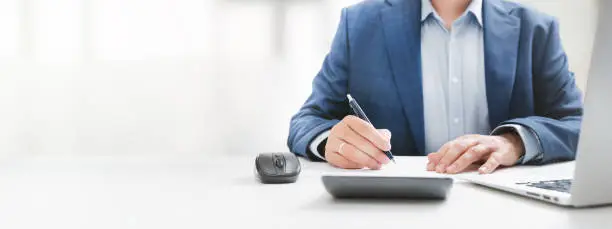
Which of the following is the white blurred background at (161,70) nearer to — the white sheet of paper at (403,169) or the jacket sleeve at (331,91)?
the jacket sleeve at (331,91)

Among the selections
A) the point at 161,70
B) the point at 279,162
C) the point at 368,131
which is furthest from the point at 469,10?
the point at 161,70

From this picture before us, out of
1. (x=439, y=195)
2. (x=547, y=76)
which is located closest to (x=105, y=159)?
(x=439, y=195)

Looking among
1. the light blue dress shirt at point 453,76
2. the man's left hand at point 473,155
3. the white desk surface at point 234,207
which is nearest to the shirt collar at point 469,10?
the light blue dress shirt at point 453,76

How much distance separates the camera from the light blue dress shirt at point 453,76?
1.92 metres

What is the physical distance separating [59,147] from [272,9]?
1.24m

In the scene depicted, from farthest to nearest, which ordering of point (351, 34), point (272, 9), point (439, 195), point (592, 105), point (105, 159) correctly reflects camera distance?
1. point (272, 9)
2. point (351, 34)
3. point (105, 159)
4. point (439, 195)
5. point (592, 105)

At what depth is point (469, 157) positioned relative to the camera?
111 centimetres

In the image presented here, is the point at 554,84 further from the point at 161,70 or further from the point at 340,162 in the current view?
the point at 161,70

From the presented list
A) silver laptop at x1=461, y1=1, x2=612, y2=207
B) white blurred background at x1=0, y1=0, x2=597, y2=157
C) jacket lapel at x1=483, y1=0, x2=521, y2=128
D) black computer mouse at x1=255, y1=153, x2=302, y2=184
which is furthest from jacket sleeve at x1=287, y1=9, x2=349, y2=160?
silver laptop at x1=461, y1=1, x2=612, y2=207

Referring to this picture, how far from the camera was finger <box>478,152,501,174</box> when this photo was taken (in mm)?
1077

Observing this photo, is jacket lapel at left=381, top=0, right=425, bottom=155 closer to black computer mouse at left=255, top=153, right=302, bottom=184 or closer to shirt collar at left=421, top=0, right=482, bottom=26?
shirt collar at left=421, top=0, right=482, bottom=26

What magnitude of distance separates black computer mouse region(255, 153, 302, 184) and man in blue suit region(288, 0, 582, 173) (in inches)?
26.9

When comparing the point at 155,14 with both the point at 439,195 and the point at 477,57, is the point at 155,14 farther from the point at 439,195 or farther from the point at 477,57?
the point at 439,195

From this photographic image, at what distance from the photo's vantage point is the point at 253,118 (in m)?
2.82
